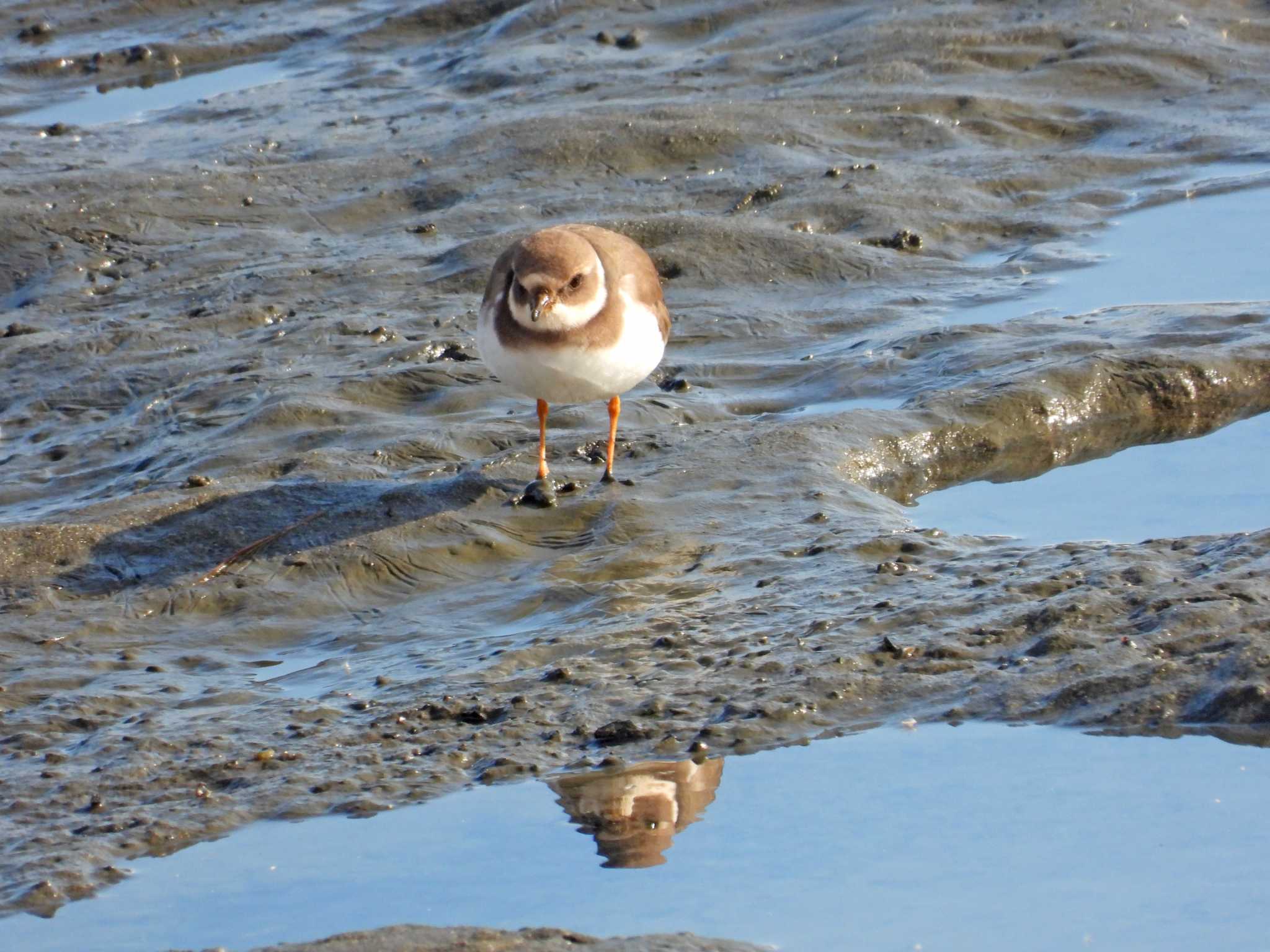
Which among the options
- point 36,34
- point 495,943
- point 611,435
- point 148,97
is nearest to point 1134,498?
point 611,435

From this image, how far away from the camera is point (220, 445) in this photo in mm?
8492

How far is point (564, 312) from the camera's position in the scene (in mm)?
7273

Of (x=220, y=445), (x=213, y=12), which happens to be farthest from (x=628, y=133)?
(x=213, y=12)

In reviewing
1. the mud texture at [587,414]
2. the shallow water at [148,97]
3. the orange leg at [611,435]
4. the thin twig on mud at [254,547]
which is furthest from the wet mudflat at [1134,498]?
the shallow water at [148,97]

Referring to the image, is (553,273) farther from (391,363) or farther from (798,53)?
(798,53)

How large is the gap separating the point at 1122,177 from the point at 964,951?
9.05 metres

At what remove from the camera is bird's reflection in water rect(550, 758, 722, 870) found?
16.3 ft

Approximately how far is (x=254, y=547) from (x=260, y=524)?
0.18 m

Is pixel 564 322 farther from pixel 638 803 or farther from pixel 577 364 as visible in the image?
pixel 638 803

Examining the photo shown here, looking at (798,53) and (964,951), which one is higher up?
(798,53)

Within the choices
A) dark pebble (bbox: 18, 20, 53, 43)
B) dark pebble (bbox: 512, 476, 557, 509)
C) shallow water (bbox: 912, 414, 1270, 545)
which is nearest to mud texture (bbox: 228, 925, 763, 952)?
shallow water (bbox: 912, 414, 1270, 545)

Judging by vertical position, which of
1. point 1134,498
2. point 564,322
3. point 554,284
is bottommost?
point 1134,498

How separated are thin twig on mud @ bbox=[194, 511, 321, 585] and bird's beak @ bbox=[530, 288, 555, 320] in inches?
51.8

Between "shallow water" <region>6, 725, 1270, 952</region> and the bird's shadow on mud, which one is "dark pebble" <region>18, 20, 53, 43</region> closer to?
the bird's shadow on mud
